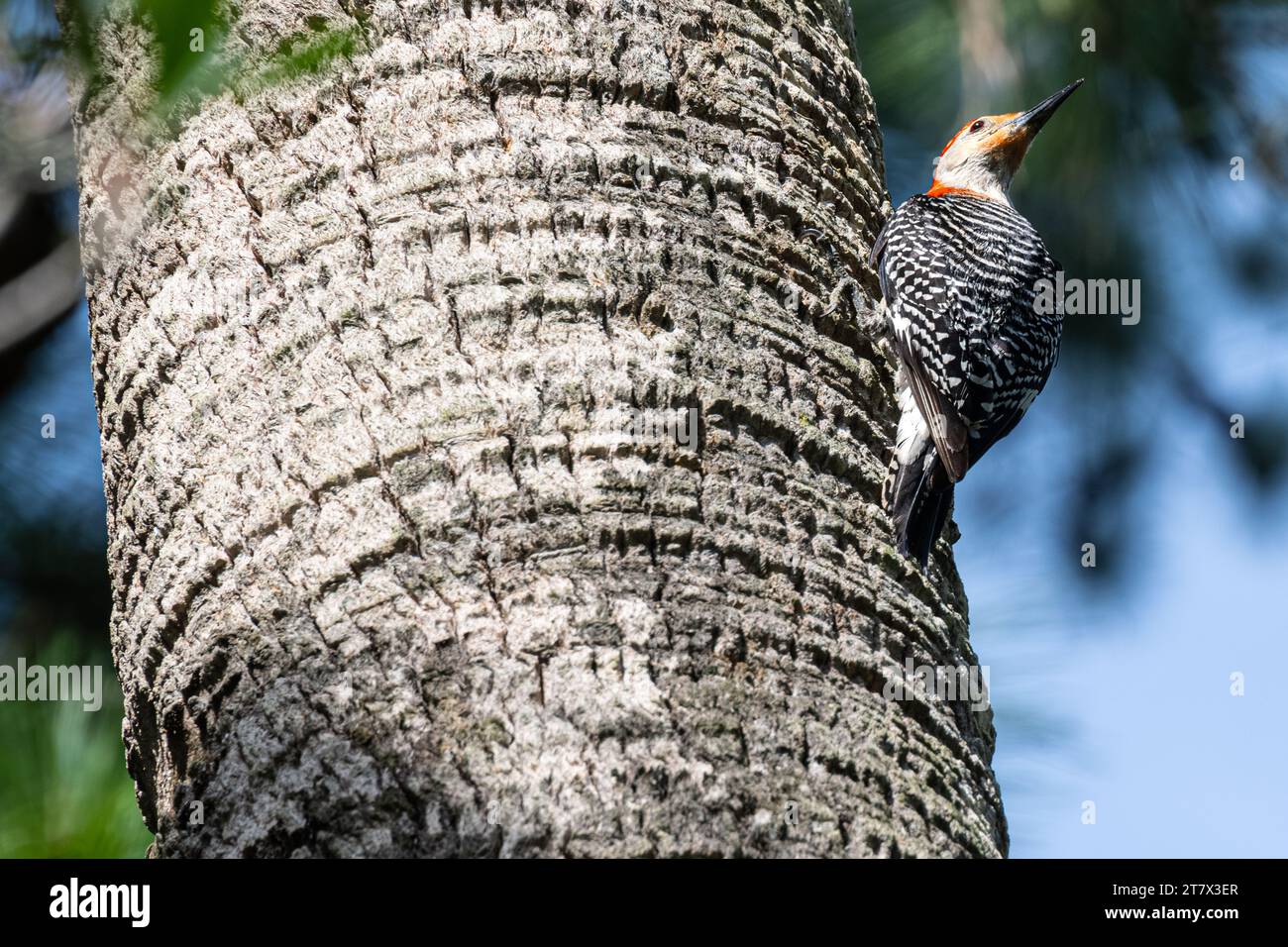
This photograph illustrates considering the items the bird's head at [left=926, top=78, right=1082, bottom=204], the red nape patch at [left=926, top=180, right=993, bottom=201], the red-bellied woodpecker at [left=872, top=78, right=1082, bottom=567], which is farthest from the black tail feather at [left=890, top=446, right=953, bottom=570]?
the bird's head at [left=926, top=78, right=1082, bottom=204]

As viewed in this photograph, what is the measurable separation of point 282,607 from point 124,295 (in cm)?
80

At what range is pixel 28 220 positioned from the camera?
8.68ft

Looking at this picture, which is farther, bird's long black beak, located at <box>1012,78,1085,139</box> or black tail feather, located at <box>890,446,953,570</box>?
bird's long black beak, located at <box>1012,78,1085,139</box>

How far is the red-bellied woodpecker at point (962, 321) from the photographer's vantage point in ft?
9.98

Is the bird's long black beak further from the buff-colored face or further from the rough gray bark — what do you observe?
the rough gray bark

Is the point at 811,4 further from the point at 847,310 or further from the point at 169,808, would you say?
the point at 169,808

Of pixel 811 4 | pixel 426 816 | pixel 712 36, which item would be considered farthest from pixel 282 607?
pixel 811 4

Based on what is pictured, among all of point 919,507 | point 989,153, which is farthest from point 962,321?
point 919,507

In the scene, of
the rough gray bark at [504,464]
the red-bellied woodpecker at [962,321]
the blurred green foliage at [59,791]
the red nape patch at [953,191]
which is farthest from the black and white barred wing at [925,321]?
the blurred green foliage at [59,791]

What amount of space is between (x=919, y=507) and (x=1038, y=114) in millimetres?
2608

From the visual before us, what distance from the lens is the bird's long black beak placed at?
14.2ft

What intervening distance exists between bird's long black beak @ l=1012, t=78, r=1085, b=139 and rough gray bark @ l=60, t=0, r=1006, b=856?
6.83ft

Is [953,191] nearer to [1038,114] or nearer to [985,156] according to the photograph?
[985,156]
